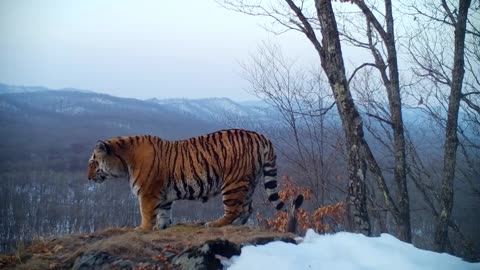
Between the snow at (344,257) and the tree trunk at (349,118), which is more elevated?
the tree trunk at (349,118)

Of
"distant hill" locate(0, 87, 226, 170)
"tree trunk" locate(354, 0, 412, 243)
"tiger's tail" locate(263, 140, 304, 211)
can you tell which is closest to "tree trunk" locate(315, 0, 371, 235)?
"tiger's tail" locate(263, 140, 304, 211)

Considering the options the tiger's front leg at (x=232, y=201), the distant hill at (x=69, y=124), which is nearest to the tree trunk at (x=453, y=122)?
the tiger's front leg at (x=232, y=201)

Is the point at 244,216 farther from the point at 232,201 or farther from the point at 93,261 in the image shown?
the point at 93,261

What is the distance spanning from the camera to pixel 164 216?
20.3 feet

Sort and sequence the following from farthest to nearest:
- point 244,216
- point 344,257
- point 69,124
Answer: point 69,124 < point 244,216 < point 344,257

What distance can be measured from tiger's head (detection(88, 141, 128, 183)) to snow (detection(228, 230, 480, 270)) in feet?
8.75

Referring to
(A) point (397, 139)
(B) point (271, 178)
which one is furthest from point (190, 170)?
(A) point (397, 139)

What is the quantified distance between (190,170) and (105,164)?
3.68 ft

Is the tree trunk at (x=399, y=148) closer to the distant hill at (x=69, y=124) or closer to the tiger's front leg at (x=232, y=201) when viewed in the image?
the tiger's front leg at (x=232, y=201)

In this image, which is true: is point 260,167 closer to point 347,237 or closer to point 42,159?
point 347,237

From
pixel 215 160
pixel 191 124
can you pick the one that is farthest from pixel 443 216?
pixel 191 124

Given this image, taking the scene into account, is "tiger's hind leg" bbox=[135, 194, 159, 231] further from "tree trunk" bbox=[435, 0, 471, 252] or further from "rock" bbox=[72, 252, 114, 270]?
"tree trunk" bbox=[435, 0, 471, 252]

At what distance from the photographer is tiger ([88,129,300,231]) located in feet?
19.8

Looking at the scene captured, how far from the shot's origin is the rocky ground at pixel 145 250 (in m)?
4.07
